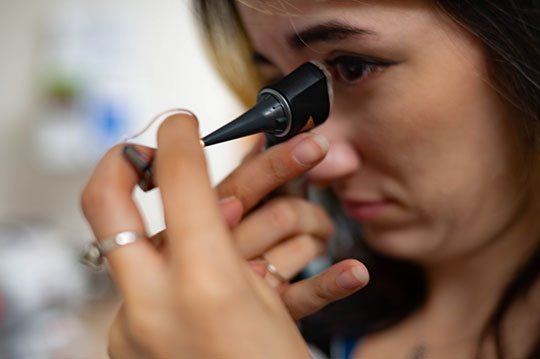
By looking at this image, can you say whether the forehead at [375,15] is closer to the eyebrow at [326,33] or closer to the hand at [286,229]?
the eyebrow at [326,33]

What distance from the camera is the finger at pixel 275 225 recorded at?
2.16ft

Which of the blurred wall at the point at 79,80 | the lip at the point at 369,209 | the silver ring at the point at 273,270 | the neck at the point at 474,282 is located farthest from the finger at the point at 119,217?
the blurred wall at the point at 79,80

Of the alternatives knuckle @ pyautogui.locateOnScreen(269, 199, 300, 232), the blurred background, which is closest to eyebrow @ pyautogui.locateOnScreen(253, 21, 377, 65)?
knuckle @ pyautogui.locateOnScreen(269, 199, 300, 232)

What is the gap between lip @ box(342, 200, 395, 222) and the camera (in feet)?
2.33

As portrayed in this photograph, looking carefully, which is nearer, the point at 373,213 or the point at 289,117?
the point at 289,117

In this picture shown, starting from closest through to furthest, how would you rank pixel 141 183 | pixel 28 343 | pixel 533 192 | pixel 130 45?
pixel 141 183
pixel 533 192
pixel 28 343
pixel 130 45

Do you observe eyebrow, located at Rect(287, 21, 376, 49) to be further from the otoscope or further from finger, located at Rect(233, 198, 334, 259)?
finger, located at Rect(233, 198, 334, 259)

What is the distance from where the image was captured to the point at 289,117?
57 centimetres

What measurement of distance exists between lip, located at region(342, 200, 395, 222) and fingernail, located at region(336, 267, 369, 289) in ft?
0.71

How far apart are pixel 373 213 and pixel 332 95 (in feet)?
0.67

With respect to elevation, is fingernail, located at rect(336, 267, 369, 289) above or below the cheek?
below

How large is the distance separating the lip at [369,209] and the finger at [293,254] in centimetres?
7

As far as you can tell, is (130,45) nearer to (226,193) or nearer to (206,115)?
(206,115)

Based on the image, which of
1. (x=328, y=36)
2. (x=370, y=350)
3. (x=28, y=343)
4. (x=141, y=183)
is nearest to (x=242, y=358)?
(x=141, y=183)
